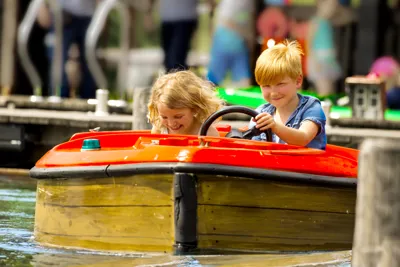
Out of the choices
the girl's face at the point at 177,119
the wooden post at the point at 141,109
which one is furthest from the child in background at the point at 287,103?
the wooden post at the point at 141,109

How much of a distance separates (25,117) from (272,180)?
7.06m

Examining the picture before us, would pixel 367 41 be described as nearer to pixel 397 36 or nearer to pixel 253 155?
pixel 397 36

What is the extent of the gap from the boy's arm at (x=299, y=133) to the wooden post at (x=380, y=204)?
189cm

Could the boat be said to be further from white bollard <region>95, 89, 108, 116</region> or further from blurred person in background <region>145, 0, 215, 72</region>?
blurred person in background <region>145, 0, 215, 72</region>

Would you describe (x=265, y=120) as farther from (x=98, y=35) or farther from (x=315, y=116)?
(x=98, y=35)

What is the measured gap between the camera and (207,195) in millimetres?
7797

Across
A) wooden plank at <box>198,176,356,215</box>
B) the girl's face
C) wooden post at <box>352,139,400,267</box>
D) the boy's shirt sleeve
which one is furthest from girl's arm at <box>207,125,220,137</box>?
wooden post at <box>352,139,400,267</box>

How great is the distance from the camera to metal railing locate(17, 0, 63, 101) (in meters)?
17.7

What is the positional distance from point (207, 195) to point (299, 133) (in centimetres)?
73

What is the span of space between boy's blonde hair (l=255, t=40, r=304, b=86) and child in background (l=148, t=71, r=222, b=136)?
323mm

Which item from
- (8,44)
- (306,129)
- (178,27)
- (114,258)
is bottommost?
(114,258)

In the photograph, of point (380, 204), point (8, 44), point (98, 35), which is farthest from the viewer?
point (8, 44)

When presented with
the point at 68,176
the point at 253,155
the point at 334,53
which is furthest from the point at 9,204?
the point at 334,53

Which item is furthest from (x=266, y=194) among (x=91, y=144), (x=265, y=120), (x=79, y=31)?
(x=79, y=31)
